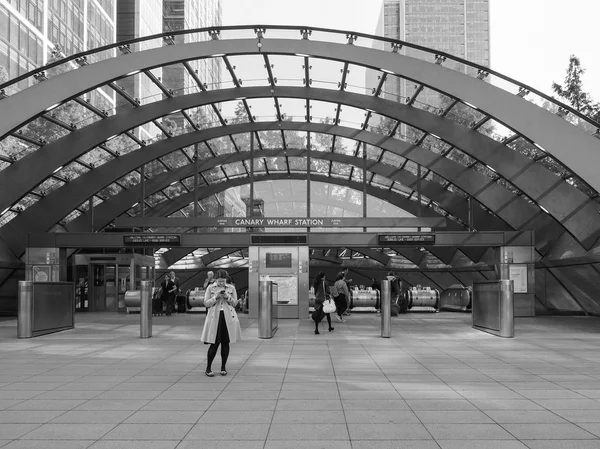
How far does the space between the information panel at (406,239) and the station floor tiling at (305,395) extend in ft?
28.0

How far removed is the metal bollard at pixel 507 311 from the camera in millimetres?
15328

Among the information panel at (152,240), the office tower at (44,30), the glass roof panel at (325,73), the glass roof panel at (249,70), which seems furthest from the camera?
the office tower at (44,30)

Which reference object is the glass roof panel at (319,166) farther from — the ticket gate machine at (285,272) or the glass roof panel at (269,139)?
the ticket gate machine at (285,272)

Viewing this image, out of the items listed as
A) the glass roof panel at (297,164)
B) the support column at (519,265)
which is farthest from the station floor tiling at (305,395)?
the glass roof panel at (297,164)

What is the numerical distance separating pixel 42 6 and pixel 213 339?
4472cm

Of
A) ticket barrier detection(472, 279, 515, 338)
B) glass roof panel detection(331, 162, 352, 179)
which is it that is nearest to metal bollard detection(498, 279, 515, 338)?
ticket barrier detection(472, 279, 515, 338)

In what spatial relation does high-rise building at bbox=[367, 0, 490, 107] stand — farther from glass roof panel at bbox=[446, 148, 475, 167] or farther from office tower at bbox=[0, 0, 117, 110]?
glass roof panel at bbox=[446, 148, 475, 167]

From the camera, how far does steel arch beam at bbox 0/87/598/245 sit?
2088 cm

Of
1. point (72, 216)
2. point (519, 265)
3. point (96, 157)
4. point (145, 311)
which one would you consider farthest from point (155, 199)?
point (519, 265)

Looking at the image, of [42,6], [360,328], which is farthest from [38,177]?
[42,6]

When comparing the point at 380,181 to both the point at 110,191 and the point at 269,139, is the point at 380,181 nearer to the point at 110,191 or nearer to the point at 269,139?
the point at 269,139

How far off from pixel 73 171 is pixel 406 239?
12050 millimetres

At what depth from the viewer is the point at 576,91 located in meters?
34.8

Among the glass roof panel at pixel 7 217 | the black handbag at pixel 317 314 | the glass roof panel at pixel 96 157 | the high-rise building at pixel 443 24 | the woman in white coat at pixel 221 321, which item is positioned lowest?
the black handbag at pixel 317 314
